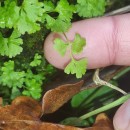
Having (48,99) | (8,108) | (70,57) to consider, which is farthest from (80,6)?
(8,108)

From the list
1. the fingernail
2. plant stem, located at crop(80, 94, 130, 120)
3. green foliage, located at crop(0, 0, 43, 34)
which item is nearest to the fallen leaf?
plant stem, located at crop(80, 94, 130, 120)

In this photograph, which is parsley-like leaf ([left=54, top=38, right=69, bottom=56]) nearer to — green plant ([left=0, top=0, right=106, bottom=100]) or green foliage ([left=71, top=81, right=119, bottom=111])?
green plant ([left=0, top=0, right=106, bottom=100])

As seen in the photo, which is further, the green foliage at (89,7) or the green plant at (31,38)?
the green foliage at (89,7)

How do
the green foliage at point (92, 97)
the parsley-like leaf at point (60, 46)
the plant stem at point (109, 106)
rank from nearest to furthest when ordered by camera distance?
the parsley-like leaf at point (60, 46), the plant stem at point (109, 106), the green foliage at point (92, 97)

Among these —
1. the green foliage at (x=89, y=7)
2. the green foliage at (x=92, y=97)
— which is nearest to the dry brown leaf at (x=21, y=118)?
the green foliage at (x=92, y=97)

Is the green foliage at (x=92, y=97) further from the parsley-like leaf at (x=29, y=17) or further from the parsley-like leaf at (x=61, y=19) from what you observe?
the parsley-like leaf at (x=29, y=17)

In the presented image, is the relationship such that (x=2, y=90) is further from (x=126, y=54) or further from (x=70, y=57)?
(x=126, y=54)
